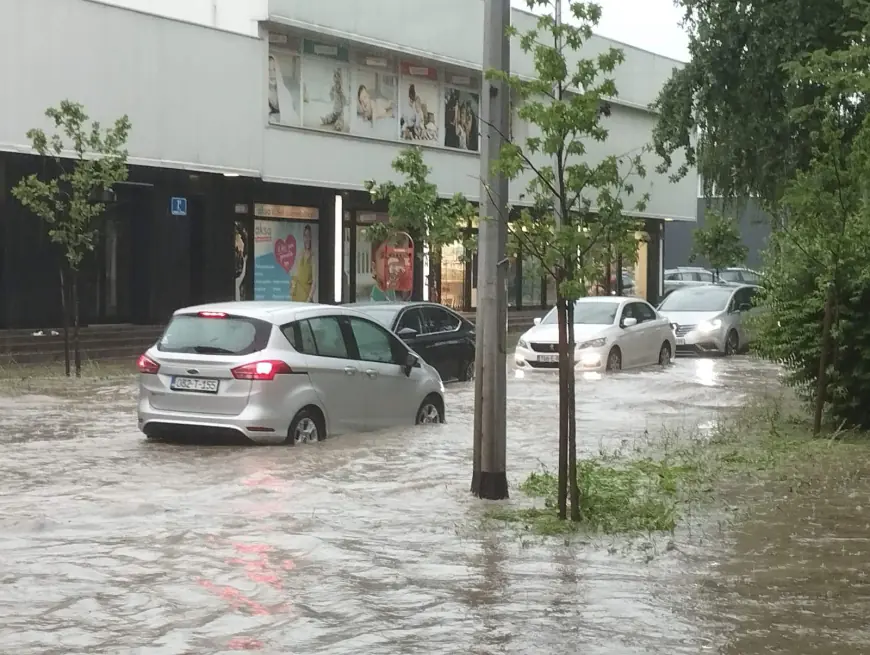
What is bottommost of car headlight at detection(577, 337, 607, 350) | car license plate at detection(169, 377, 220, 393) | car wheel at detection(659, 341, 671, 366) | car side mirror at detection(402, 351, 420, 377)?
car wheel at detection(659, 341, 671, 366)

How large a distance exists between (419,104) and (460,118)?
2.08 metres

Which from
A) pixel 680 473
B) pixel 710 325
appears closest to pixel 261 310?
pixel 680 473

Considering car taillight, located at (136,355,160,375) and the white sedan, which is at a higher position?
car taillight, located at (136,355,160,375)

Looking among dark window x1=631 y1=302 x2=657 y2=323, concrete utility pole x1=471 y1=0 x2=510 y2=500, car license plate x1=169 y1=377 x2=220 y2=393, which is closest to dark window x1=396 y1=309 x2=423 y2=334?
dark window x1=631 y1=302 x2=657 y2=323

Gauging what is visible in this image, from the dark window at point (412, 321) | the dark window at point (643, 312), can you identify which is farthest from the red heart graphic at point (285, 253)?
the dark window at point (412, 321)

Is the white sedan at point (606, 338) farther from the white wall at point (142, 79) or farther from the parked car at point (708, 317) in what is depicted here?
the white wall at point (142, 79)

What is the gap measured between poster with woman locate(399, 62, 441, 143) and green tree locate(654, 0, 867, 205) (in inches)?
375

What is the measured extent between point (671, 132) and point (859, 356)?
1218cm

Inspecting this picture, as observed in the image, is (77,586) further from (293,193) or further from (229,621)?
(293,193)

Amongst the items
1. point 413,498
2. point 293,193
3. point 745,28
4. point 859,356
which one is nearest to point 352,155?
point 293,193

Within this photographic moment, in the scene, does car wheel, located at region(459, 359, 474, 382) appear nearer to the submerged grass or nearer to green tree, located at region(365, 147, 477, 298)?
the submerged grass

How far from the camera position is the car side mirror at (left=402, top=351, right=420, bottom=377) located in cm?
1565

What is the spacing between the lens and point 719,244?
52219 millimetres

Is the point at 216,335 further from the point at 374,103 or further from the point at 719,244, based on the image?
the point at 719,244
